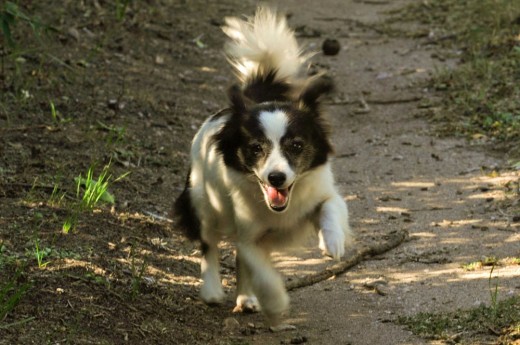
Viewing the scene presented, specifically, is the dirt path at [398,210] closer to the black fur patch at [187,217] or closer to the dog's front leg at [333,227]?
Answer: the dog's front leg at [333,227]

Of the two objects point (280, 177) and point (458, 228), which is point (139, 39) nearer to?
point (458, 228)

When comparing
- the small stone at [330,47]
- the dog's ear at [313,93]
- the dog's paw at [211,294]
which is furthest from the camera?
the small stone at [330,47]

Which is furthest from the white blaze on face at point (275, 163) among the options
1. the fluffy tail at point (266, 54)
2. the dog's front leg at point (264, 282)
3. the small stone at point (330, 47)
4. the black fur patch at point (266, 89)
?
the small stone at point (330, 47)

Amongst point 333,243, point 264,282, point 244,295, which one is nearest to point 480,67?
point 244,295

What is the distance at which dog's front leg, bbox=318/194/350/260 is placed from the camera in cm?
461

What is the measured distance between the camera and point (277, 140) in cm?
472

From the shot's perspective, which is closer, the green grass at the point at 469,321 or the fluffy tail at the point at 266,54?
→ the green grass at the point at 469,321

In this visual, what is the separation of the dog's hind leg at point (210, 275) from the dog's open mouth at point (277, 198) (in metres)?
0.77

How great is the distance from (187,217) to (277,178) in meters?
1.14

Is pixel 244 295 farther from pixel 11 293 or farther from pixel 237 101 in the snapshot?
pixel 11 293

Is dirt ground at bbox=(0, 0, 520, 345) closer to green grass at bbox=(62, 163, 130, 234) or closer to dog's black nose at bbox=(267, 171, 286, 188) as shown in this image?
green grass at bbox=(62, 163, 130, 234)

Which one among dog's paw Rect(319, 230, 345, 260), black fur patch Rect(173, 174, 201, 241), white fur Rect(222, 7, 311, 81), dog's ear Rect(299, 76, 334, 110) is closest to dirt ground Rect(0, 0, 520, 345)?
black fur patch Rect(173, 174, 201, 241)

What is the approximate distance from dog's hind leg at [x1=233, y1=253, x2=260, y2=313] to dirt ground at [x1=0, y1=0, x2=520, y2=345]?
0.25 feet

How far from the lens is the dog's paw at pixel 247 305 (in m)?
5.24
